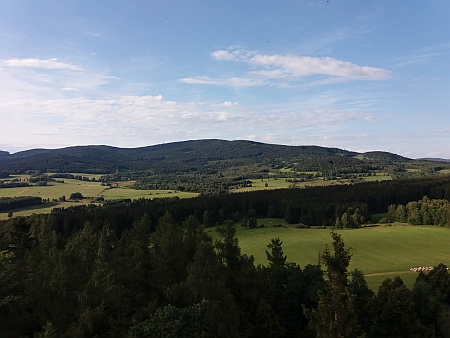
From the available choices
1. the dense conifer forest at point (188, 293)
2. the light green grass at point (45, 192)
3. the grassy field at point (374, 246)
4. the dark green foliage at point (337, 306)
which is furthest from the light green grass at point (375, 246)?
the light green grass at point (45, 192)

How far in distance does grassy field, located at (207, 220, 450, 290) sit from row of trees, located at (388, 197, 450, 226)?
578 cm

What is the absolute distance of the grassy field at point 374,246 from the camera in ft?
193

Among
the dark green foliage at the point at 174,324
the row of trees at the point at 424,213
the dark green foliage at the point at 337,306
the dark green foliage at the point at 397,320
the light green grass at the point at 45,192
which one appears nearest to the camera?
the dark green foliage at the point at 337,306

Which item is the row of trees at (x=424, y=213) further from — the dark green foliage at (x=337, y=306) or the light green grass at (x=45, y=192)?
the light green grass at (x=45, y=192)

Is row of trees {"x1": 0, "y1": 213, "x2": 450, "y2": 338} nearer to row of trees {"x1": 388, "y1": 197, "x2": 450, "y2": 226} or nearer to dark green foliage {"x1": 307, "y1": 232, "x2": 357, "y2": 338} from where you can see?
dark green foliage {"x1": 307, "y1": 232, "x2": 357, "y2": 338}

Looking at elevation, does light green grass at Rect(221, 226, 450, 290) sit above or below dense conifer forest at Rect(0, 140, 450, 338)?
below

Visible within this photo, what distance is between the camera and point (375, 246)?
242ft

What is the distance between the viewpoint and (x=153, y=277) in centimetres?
2475

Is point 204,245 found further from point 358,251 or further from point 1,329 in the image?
point 358,251

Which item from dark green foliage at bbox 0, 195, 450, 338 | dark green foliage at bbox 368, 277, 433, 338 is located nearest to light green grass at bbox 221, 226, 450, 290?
dark green foliage at bbox 368, 277, 433, 338

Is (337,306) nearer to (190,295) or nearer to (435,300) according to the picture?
(190,295)

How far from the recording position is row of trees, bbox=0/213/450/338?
55.3 feet

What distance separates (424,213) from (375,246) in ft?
125

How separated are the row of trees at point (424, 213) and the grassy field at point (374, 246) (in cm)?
578
